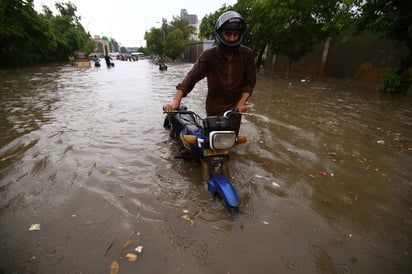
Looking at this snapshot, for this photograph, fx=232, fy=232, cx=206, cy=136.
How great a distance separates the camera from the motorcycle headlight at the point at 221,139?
2367 millimetres

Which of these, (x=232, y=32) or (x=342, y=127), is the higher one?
(x=232, y=32)

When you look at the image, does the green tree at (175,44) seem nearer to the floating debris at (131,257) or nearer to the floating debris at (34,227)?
the floating debris at (34,227)

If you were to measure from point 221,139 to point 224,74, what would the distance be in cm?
93

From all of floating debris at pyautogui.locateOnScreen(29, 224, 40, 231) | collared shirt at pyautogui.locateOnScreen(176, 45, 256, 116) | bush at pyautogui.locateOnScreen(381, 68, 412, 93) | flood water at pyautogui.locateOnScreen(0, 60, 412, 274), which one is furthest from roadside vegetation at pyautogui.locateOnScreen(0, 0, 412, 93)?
floating debris at pyautogui.locateOnScreen(29, 224, 40, 231)

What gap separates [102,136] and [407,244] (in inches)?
199

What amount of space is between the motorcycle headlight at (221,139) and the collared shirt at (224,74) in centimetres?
80

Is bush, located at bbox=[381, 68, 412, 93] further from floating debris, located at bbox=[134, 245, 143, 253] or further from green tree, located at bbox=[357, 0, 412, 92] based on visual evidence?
floating debris, located at bbox=[134, 245, 143, 253]

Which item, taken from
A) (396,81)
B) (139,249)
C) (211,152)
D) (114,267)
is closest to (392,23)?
(396,81)

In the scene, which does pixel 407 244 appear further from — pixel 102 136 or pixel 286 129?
pixel 102 136

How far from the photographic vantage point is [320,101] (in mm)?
8828

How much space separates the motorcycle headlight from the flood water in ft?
2.66

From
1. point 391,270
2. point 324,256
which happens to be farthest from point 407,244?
point 324,256

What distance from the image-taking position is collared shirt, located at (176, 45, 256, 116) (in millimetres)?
2811

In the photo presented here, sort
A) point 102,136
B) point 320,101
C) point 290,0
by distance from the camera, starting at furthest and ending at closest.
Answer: point 290,0 < point 320,101 < point 102,136
